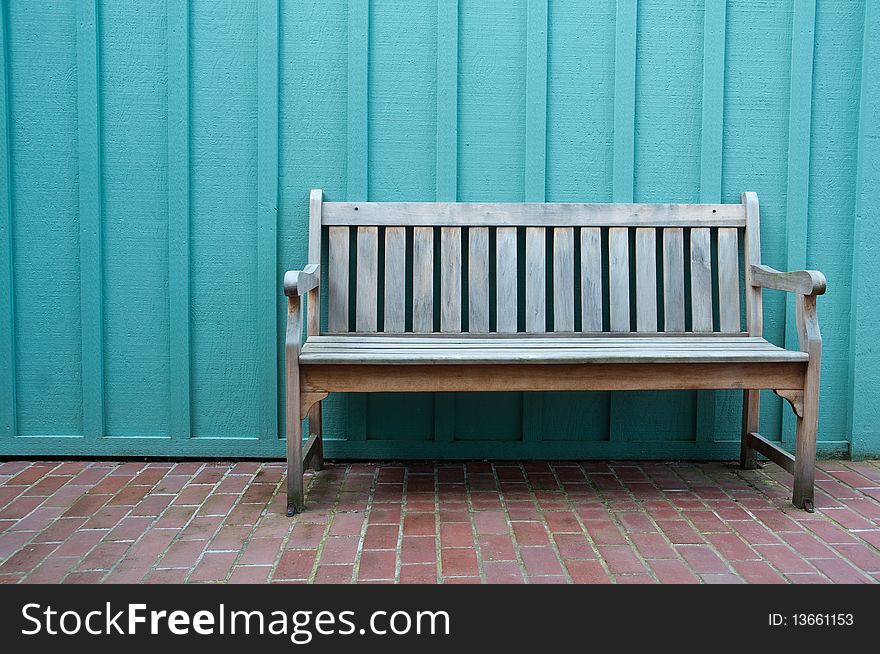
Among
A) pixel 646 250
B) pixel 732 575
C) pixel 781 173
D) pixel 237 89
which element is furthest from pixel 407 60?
pixel 732 575

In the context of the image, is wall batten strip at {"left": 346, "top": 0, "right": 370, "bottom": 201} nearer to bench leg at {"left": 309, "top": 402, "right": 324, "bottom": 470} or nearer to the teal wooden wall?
the teal wooden wall

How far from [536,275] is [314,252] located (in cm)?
101

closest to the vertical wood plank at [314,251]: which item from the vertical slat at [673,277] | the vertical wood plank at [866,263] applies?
the vertical slat at [673,277]

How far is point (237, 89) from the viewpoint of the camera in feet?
11.8

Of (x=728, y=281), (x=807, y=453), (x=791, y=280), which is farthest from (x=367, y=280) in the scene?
(x=807, y=453)

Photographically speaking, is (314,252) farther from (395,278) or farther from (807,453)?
(807,453)

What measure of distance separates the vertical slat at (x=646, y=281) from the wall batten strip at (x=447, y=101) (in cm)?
89

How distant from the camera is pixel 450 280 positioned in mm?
3562

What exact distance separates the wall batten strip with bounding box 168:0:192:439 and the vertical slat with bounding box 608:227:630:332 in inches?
77.4

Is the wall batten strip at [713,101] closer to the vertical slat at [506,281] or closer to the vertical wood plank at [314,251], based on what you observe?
the vertical slat at [506,281]

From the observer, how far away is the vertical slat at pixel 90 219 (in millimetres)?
3566

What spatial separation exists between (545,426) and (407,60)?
184cm

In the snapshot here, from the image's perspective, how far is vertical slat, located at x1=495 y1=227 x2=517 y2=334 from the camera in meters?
3.55

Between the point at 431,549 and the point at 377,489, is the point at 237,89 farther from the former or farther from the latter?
the point at 431,549
